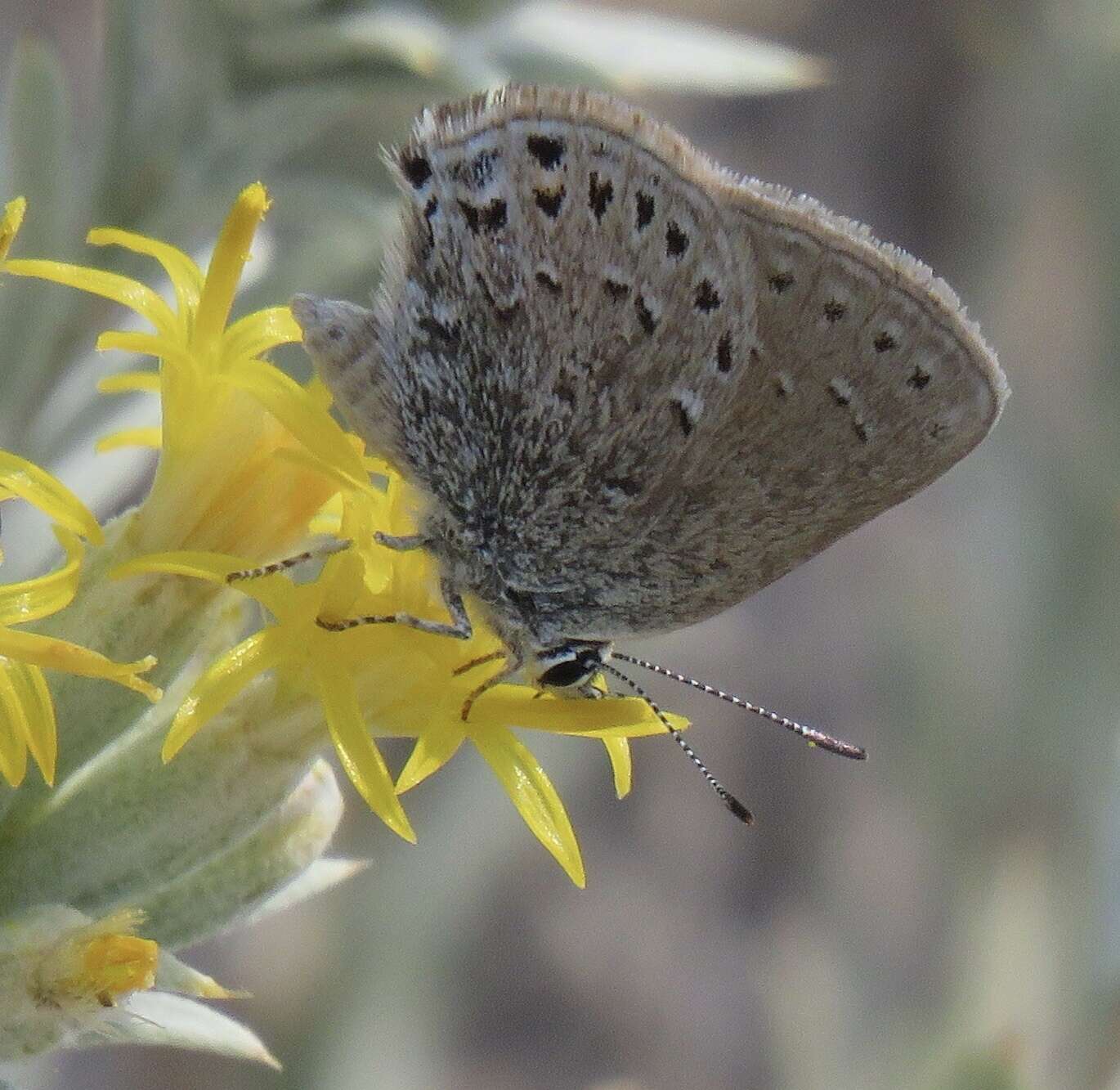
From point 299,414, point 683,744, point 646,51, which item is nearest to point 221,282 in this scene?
point 299,414

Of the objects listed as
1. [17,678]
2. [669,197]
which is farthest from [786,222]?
[17,678]

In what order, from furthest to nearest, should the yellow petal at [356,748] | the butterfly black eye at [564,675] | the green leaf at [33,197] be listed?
1. the green leaf at [33,197]
2. the butterfly black eye at [564,675]
3. the yellow petal at [356,748]

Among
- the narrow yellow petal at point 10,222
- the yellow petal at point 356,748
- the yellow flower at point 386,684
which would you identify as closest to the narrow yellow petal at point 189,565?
the yellow flower at point 386,684

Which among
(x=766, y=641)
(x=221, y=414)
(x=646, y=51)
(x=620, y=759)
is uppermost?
(x=646, y=51)

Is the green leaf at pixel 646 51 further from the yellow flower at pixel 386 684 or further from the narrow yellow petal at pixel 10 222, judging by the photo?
the narrow yellow petal at pixel 10 222

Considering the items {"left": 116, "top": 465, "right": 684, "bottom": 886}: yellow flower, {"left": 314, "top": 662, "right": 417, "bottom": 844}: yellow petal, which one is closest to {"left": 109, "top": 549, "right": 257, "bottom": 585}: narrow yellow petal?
{"left": 116, "top": 465, "right": 684, "bottom": 886}: yellow flower

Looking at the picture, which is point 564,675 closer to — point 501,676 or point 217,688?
point 501,676
